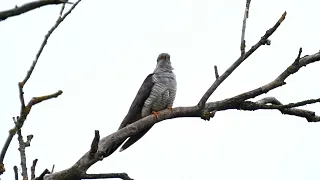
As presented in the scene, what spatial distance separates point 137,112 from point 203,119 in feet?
8.64

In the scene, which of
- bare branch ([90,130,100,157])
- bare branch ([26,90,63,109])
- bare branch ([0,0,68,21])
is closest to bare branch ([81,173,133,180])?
bare branch ([90,130,100,157])

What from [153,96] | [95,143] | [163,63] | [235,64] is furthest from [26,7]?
[163,63]

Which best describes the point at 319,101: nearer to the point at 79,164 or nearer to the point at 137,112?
the point at 79,164

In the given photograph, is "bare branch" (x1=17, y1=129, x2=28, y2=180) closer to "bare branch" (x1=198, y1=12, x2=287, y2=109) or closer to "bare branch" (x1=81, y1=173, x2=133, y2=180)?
"bare branch" (x1=81, y1=173, x2=133, y2=180)

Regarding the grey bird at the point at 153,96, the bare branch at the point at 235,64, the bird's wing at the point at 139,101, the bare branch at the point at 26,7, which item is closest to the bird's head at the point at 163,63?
the grey bird at the point at 153,96

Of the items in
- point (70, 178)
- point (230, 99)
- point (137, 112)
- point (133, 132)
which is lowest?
point (70, 178)

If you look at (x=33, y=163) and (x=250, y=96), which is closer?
(x=33, y=163)

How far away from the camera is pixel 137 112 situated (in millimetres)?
7031

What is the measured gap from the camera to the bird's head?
7778 mm

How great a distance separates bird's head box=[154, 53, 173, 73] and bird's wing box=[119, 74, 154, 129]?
1.20ft

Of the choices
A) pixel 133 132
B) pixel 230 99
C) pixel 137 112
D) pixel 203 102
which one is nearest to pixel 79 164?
pixel 133 132

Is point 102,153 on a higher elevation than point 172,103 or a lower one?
lower

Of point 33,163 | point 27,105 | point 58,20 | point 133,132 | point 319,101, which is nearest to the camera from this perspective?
point 27,105

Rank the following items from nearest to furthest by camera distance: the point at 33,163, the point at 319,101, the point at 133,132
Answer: the point at 33,163, the point at 319,101, the point at 133,132
